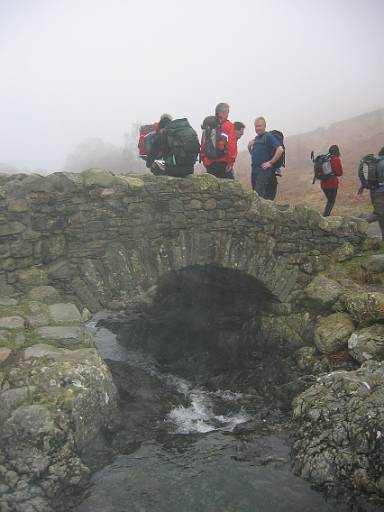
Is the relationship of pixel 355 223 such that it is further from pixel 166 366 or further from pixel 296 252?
pixel 166 366

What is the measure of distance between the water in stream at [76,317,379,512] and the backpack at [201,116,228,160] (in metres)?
5.21

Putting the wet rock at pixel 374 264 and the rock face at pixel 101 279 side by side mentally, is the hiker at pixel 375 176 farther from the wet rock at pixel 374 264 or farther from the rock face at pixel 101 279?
the wet rock at pixel 374 264

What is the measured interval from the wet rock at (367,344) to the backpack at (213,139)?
458 centimetres

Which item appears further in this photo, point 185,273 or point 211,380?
point 185,273

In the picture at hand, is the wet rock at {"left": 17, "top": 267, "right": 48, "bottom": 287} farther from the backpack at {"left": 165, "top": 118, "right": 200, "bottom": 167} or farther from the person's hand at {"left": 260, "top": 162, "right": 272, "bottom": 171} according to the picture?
the person's hand at {"left": 260, "top": 162, "right": 272, "bottom": 171}

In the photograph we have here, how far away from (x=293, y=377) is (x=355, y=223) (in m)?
4.15

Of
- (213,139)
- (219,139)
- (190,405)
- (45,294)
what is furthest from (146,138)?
(190,405)

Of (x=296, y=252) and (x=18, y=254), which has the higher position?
(x=18, y=254)

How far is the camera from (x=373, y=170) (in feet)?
36.3

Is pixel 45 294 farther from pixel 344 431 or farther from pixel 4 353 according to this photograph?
pixel 344 431

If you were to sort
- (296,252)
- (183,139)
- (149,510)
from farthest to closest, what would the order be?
(296,252) < (183,139) < (149,510)

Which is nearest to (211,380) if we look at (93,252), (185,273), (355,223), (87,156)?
(185,273)

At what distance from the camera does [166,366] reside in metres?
12.0

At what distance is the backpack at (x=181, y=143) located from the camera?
29.0 feet
